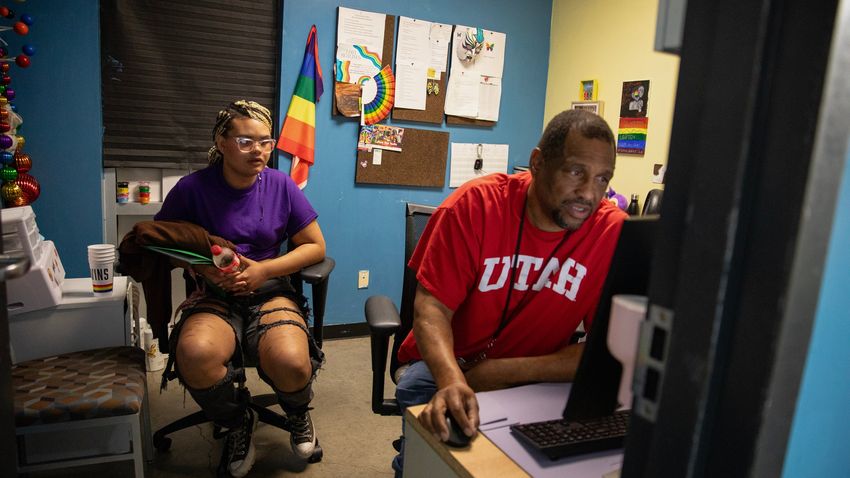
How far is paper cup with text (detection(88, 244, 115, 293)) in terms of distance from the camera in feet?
6.20

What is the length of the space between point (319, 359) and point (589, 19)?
2620mm

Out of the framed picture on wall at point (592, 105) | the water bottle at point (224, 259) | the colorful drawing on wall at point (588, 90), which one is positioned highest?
the colorful drawing on wall at point (588, 90)

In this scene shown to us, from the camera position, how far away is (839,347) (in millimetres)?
489

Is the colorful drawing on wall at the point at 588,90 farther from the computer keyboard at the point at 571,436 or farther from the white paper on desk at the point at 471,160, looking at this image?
the computer keyboard at the point at 571,436

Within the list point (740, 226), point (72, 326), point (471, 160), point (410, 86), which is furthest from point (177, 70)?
point (740, 226)

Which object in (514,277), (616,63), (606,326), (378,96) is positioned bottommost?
(514,277)

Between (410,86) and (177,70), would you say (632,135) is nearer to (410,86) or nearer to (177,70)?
(410,86)

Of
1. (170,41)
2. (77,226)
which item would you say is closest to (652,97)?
(170,41)

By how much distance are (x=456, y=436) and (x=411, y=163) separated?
266 cm

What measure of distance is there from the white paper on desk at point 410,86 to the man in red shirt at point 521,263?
1.96 meters

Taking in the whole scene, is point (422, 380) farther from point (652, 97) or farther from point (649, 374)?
point (652, 97)

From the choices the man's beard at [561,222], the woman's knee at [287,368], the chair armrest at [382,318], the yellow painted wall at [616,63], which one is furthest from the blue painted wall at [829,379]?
the yellow painted wall at [616,63]

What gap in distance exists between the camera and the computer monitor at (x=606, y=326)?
0.65 meters

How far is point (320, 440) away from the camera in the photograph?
229 centimetres
